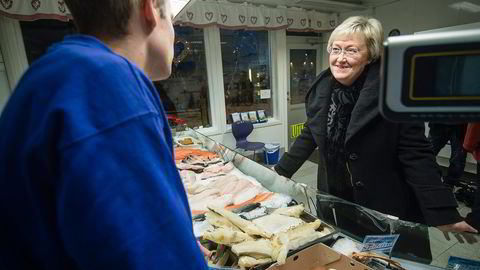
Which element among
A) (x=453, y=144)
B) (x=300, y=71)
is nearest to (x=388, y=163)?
(x=453, y=144)

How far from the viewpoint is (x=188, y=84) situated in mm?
4559

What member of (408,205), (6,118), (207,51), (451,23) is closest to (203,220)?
(408,205)

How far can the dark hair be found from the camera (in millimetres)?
442

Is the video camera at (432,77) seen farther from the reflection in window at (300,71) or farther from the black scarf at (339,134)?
the reflection in window at (300,71)

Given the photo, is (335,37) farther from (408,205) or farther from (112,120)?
(112,120)

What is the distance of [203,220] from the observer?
134 centimetres

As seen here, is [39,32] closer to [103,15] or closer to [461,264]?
[103,15]

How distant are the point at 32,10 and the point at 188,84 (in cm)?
218

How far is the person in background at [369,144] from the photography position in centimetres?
116

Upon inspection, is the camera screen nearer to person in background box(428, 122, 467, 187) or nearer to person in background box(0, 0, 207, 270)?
person in background box(0, 0, 207, 270)

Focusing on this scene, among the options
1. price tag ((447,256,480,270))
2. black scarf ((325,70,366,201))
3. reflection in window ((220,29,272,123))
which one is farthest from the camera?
reflection in window ((220,29,272,123))

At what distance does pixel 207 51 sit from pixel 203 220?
11.8 ft

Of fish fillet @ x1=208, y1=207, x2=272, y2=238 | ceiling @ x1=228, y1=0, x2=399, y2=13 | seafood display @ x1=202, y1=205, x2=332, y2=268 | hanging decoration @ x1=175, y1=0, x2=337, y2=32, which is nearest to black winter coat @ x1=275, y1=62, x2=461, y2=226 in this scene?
seafood display @ x1=202, y1=205, x2=332, y2=268

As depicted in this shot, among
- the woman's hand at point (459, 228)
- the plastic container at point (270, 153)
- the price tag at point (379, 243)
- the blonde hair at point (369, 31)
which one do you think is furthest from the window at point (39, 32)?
the woman's hand at point (459, 228)
